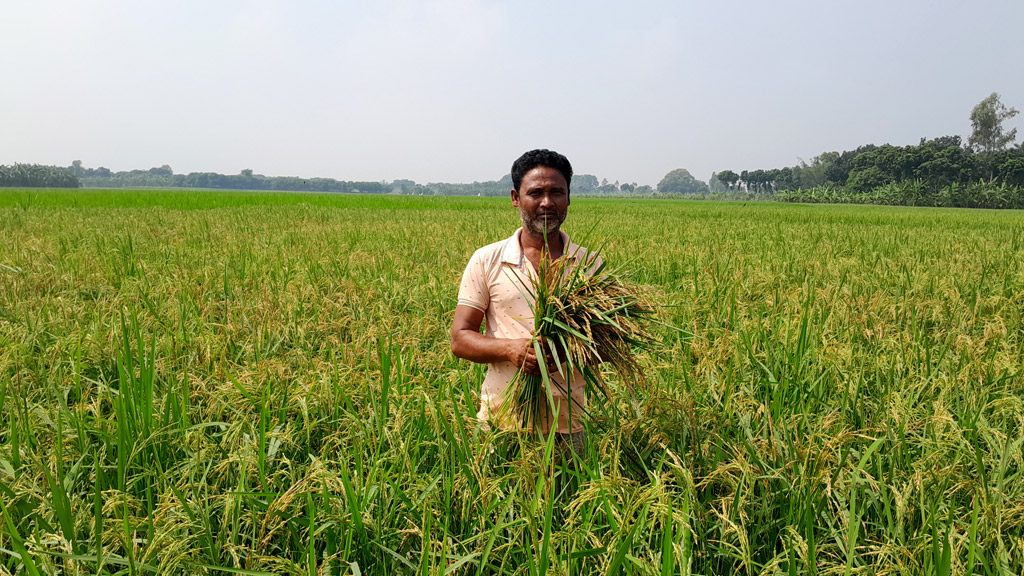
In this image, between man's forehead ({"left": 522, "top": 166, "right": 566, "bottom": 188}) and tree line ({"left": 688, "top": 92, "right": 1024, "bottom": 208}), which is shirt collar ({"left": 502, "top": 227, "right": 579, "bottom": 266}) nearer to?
man's forehead ({"left": 522, "top": 166, "right": 566, "bottom": 188})

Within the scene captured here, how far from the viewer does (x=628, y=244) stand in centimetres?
831

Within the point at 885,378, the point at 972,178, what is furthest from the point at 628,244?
the point at 972,178

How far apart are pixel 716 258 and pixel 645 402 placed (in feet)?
15.7

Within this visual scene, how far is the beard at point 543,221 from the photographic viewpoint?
6.05 ft

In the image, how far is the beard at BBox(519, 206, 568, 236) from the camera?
184cm

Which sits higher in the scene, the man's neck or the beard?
the beard

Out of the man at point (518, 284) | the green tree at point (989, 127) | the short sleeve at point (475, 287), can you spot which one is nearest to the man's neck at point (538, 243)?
the man at point (518, 284)

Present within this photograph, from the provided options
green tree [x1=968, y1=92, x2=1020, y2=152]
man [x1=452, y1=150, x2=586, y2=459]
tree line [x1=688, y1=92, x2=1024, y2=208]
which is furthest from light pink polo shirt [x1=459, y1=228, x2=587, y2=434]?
green tree [x1=968, y1=92, x2=1020, y2=152]

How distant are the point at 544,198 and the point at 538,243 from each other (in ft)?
0.66

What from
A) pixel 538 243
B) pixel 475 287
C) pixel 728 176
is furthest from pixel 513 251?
pixel 728 176

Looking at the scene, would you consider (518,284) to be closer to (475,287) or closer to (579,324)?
(475,287)

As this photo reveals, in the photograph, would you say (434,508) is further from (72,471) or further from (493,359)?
(72,471)

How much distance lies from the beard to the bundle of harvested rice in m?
0.16

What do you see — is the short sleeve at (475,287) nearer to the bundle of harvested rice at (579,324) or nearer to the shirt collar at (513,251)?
the shirt collar at (513,251)
